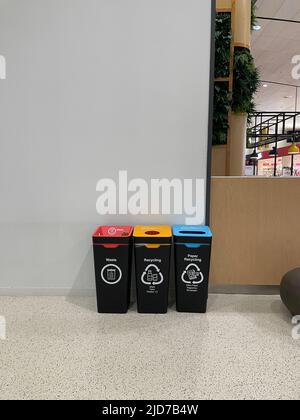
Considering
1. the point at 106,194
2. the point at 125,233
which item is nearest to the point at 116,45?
the point at 106,194

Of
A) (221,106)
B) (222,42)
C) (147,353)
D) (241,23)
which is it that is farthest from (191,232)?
(241,23)

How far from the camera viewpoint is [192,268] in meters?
2.20

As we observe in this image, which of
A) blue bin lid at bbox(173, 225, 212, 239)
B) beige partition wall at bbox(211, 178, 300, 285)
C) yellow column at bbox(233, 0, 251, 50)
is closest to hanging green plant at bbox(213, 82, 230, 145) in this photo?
yellow column at bbox(233, 0, 251, 50)

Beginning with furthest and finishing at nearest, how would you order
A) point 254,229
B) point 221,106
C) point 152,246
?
point 221,106, point 254,229, point 152,246

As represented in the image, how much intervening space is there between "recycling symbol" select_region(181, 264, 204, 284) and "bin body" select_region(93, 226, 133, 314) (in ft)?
1.37

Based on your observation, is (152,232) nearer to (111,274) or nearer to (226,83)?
(111,274)

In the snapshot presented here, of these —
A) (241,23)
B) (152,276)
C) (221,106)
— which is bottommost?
(152,276)

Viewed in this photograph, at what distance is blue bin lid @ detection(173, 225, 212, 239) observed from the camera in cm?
218

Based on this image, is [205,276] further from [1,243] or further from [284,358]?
[1,243]

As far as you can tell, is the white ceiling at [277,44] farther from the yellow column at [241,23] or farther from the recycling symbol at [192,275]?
the recycling symbol at [192,275]

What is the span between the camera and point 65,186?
7.99 feet

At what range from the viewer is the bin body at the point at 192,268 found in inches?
85.6

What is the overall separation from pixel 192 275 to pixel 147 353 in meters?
0.66

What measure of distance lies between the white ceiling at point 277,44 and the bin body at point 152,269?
311 cm
